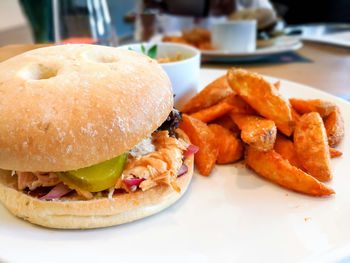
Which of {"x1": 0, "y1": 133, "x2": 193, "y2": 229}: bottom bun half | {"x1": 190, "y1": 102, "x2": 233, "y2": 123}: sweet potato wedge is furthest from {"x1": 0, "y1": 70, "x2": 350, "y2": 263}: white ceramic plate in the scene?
{"x1": 190, "y1": 102, "x2": 233, "y2": 123}: sweet potato wedge

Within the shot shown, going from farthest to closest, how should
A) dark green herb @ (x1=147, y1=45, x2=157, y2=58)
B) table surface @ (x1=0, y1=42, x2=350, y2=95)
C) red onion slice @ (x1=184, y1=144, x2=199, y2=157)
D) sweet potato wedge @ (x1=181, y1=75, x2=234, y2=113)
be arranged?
table surface @ (x1=0, y1=42, x2=350, y2=95) < dark green herb @ (x1=147, y1=45, x2=157, y2=58) < sweet potato wedge @ (x1=181, y1=75, x2=234, y2=113) < red onion slice @ (x1=184, y1=144, x2=199, y2=157)

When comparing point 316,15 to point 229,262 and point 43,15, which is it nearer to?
point 43,15

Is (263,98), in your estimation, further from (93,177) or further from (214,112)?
(93,177)

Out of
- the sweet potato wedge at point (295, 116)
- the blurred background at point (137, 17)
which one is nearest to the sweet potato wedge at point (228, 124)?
the sweet potato wedge at point (295, 116)

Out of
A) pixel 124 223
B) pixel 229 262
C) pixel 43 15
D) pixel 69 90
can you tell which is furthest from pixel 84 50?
pixel 43 15

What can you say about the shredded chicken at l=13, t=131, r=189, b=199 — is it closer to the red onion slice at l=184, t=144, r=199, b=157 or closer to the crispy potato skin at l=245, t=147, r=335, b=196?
the red onion slice at l=184, t=144, r=199, b=157

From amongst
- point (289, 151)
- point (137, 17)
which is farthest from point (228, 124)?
point (137, 17)

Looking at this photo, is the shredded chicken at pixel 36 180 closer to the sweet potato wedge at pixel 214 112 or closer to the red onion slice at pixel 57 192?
the red onion slice at pixel 57 192
